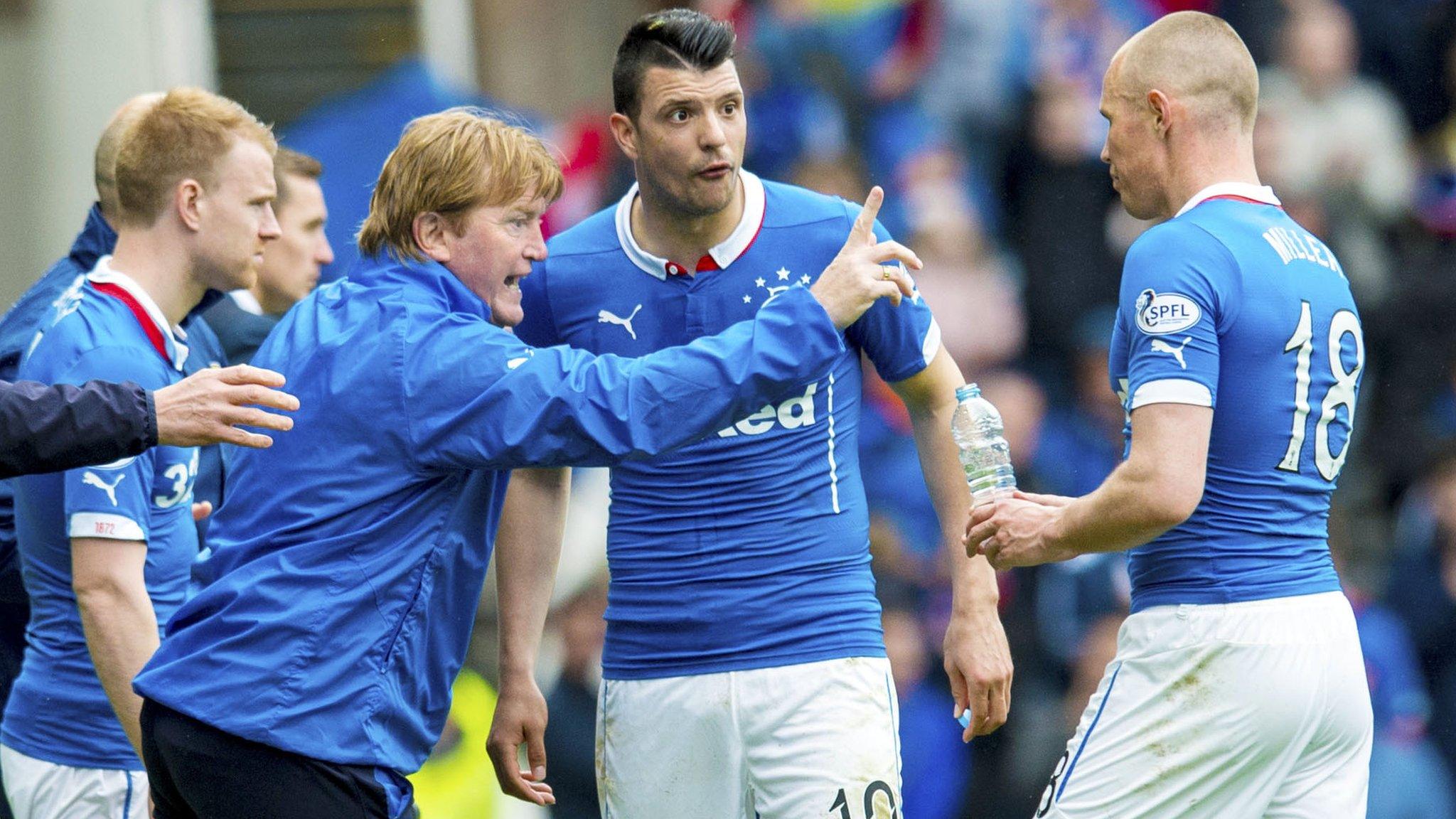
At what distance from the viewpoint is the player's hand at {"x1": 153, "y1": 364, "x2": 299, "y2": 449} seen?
3.04 metres

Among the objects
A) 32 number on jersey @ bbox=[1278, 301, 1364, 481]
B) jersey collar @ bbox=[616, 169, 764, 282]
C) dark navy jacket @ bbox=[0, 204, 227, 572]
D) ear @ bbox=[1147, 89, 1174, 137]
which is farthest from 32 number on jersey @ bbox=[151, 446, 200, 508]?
32 number on jersey @ bbox=[1278, 301, 1364, 481]

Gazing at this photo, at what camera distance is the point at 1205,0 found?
7.87 metres

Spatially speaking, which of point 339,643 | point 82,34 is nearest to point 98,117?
point 82,34

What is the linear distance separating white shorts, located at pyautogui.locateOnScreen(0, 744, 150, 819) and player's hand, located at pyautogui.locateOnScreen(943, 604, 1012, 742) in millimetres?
2035

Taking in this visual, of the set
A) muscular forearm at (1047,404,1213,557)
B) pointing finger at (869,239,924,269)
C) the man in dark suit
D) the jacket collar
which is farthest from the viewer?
the man in dark suit

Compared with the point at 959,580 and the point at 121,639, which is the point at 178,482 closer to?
the point at 121,639

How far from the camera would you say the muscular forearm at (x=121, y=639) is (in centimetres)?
368

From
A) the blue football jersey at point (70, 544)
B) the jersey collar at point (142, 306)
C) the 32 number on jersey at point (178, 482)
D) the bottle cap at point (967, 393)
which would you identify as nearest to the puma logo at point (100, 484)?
the blue football jersey at point (70, 544)

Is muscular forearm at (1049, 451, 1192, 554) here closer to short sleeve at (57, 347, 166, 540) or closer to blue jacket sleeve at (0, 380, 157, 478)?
blue jacket sleeve at (0, 380, 157, 478)

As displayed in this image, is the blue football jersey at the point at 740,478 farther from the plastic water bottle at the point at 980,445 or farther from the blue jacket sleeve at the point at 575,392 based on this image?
the blue jacket sleeve at the point at 575,392

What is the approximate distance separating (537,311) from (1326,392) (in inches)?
74.7

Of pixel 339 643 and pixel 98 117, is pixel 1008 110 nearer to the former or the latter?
pixel 98 117

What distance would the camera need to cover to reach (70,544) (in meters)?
4.05

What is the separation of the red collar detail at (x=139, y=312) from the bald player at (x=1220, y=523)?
2005mm
